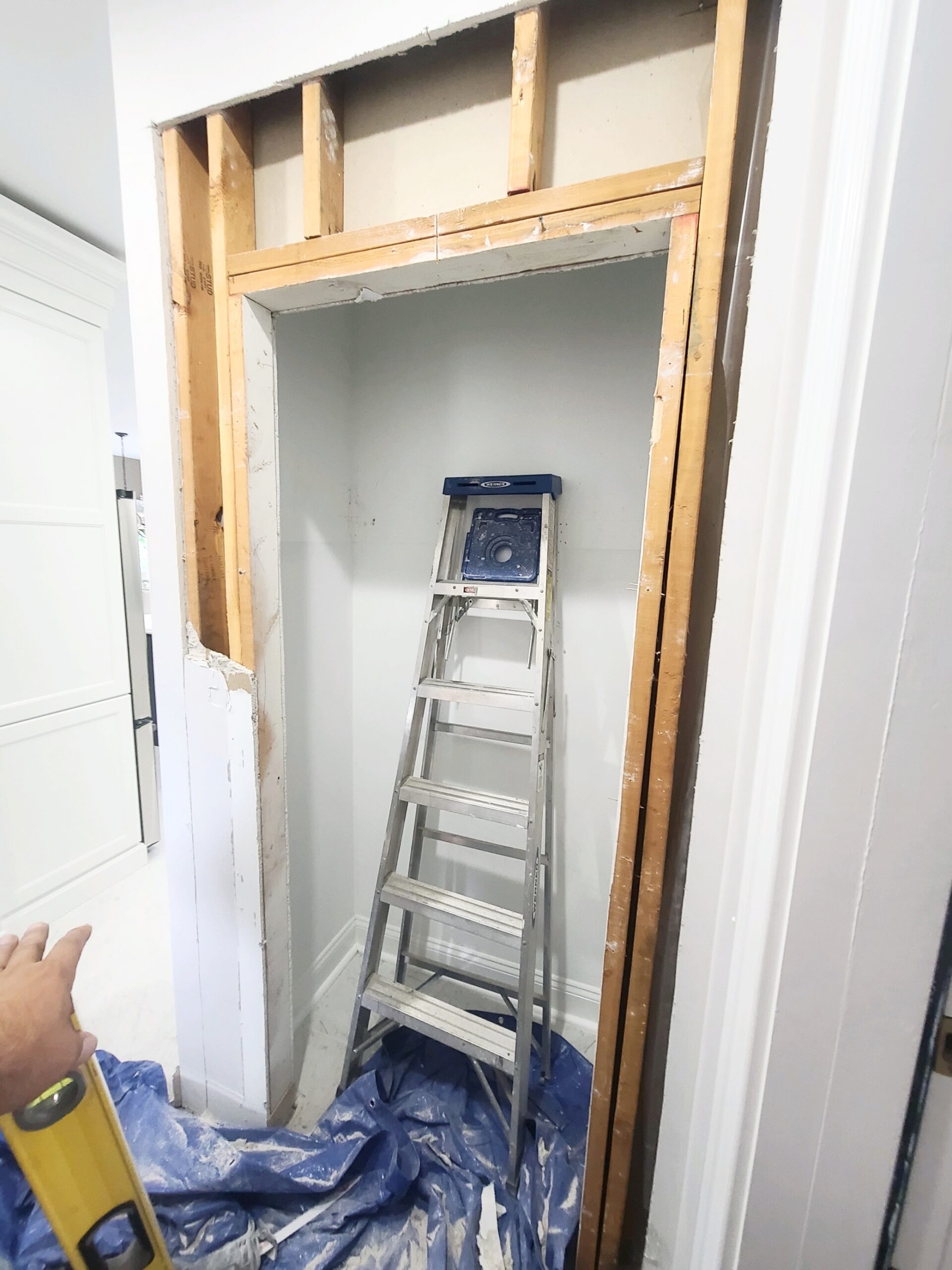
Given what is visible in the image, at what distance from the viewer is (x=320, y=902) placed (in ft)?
5.33

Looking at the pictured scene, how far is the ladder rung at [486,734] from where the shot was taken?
4.41ft

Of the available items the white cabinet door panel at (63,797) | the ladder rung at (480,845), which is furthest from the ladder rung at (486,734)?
the white cabinet door panel at (63,797)

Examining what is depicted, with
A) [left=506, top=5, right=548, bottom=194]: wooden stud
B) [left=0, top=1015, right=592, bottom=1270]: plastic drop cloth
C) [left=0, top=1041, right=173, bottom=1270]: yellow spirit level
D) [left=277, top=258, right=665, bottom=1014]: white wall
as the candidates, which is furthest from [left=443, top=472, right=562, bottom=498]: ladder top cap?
[left=0, top=1015, right=592, bottom=1270]: plastic drop cloth

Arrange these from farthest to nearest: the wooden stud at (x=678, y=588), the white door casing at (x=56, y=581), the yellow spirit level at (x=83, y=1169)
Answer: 1. the white door casing at (x=56, y=581)
2. the yellow spirit level at (x=83, y=1169)
3. the wooden stud at (x=678, y=588)

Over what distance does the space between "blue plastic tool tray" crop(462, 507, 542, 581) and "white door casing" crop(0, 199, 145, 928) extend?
1.70 m

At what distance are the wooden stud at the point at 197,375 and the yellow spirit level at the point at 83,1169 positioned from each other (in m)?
0.77

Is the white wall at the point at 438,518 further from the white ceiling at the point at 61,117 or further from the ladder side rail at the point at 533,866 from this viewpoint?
the white ceiling at the point at 61,117

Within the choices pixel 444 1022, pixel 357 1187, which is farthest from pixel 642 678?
pixel 357 1187

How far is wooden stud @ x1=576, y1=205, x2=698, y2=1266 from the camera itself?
631 mm

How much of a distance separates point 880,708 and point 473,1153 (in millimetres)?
1495

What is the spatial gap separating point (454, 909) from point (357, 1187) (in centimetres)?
59

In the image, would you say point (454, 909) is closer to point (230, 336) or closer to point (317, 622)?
point (317, 622)

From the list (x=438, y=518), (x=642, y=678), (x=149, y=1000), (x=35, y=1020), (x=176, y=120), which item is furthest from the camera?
(x=149, y=1000)

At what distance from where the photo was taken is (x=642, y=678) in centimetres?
71
